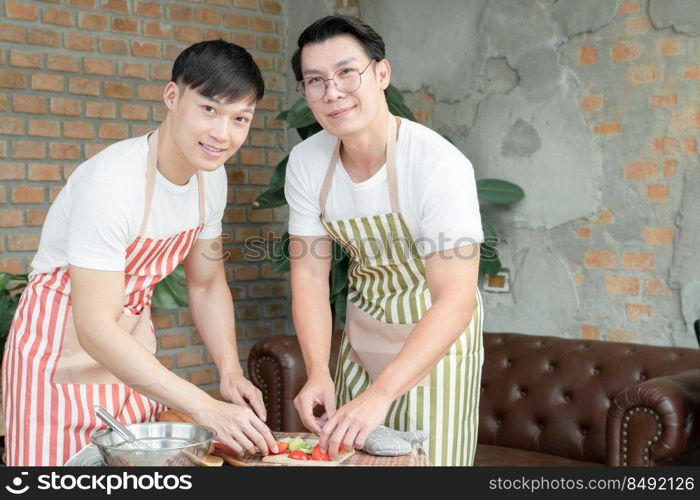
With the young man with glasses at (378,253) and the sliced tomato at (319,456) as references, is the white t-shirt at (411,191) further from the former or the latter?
the sliced tomato at (319,456)

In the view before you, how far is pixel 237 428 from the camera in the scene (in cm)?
171

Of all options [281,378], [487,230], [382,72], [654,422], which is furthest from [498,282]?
[382,72]

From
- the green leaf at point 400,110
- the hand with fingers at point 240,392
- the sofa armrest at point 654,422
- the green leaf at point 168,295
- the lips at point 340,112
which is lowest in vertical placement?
the sofa armrest at point 654,422

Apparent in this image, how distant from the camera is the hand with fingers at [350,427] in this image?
173 centimetres

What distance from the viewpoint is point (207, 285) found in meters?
2.16

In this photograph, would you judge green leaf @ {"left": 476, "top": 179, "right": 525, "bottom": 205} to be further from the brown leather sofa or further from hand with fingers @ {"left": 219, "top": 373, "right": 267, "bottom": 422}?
hand with fingers @ {"left": 219, "top": 373, "right": 267, "bottom": 422}

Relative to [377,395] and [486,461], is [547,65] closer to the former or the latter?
[486,461]

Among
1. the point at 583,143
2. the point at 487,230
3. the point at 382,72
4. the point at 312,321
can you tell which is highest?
the point at 583,143

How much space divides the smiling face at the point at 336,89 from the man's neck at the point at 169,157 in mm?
341

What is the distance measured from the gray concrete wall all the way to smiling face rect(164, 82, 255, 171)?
2.34 m

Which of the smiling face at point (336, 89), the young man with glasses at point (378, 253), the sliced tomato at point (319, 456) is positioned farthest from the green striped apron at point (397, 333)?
the sliced tomato at point (319, 456)

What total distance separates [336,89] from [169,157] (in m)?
0.40

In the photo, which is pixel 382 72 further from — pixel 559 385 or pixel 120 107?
pixel 120 107

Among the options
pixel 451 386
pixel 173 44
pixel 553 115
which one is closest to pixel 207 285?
pixel 451 386
